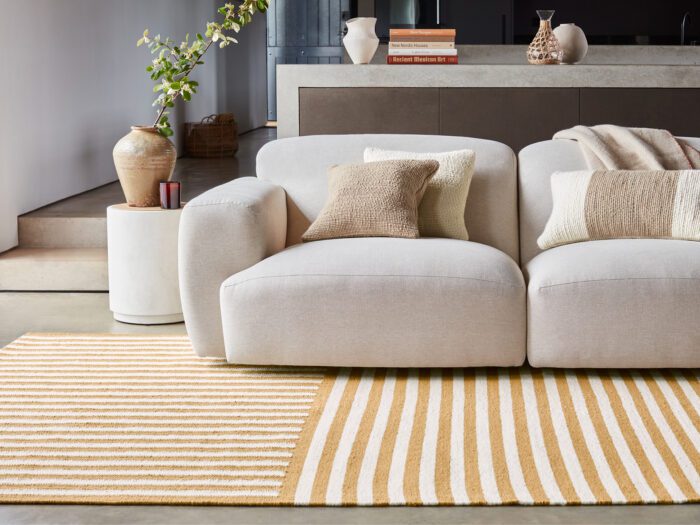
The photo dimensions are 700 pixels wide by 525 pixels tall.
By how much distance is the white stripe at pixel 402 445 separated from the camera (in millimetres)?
2207

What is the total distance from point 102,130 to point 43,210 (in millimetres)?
1397

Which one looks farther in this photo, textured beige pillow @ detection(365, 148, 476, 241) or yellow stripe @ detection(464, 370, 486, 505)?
textured beige pillow @ detection(365, 148, 476, 241)

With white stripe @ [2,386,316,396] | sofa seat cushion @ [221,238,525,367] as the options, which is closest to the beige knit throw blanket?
sofa seat cushion @ [221,238,525,367]

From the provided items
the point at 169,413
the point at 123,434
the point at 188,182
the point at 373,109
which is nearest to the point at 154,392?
the point at 169,413

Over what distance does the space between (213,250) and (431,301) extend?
74 cm

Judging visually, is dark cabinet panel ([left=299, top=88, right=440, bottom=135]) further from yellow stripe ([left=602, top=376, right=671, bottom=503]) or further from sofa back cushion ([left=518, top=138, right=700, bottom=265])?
yellow stripe ([left=602, top=376, right=671, bottom=503])

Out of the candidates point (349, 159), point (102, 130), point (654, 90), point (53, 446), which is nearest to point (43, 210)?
point (102, 130)

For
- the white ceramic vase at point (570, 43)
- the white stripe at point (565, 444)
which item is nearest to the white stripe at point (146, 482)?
the white stripe at point (565, 444)

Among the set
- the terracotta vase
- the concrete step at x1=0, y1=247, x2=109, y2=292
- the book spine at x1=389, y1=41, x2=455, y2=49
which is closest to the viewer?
the terracotta vase

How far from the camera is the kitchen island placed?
4895 millimetres

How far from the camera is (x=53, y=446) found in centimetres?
253

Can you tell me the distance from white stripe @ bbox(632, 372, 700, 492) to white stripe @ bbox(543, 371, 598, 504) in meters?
0.24

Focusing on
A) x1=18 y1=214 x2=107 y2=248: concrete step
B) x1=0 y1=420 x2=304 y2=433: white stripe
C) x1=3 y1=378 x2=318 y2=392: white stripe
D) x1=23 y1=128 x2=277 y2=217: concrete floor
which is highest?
x1=23 y1=128 x2=277 y2=217: concrete floor

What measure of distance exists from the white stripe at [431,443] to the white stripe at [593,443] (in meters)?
0.39
